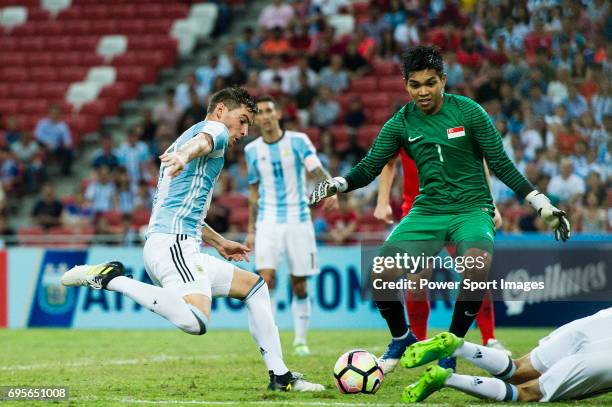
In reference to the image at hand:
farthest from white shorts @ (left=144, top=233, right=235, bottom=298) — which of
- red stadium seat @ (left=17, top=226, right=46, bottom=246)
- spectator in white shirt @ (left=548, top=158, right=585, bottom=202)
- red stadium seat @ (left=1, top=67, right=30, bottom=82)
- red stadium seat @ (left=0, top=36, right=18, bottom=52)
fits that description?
red stadium seat @ (left=0, top=36, right=18, bottom=52)

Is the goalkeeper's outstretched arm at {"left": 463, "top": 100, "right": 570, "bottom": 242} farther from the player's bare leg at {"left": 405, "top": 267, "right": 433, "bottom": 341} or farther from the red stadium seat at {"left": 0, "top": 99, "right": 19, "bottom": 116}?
the red stadium seat at {"left": 0, "top": 99, "right": 19, "bottom": 116}

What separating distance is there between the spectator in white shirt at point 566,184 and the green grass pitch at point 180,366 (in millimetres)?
2251

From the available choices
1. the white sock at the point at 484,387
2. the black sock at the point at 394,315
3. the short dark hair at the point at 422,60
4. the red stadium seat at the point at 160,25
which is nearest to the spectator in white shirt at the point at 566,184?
the black sock at the point at 394,315

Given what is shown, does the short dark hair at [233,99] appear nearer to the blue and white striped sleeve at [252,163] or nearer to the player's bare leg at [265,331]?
the player's bare leg at [265,331]

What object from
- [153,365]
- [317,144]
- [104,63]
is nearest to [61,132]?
[104,63]

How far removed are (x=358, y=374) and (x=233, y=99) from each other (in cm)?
215

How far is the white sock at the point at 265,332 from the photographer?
802cm

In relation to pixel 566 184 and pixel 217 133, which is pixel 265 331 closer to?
pixel 217 133

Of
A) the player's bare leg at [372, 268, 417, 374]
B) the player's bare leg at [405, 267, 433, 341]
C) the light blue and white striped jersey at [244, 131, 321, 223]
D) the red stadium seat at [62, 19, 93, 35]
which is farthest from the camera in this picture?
the red stadium seat at [62, 19, 93, 35]

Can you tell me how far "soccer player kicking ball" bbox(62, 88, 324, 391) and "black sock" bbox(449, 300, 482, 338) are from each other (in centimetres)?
107

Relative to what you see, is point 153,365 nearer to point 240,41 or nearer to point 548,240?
point 548,240

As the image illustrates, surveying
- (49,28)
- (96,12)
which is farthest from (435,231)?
(49,28)

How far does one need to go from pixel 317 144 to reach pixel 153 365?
9.56 meters

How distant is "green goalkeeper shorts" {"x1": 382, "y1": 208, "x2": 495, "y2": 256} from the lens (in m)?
8.32
